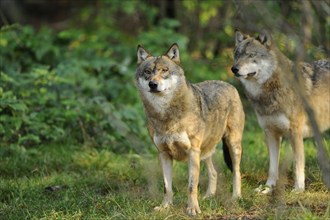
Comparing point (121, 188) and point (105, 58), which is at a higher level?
point (105, 58)

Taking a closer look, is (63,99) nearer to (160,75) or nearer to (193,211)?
(160,75)

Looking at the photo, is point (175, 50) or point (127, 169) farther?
point (127, 169)

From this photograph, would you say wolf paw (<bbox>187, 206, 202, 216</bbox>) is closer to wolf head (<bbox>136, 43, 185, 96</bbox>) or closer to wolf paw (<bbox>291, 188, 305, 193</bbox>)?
wolf head (<bbox>136, 43, 185, 96</bbox>)

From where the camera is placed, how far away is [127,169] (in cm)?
888

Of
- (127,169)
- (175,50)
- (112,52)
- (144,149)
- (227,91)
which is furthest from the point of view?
(112,52)

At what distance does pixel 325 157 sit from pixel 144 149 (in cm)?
508

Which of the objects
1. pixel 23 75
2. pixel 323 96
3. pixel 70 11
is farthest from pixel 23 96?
pixel 70 11

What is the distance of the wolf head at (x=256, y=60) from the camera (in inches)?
310

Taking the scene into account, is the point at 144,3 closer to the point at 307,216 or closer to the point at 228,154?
the point at 228,154

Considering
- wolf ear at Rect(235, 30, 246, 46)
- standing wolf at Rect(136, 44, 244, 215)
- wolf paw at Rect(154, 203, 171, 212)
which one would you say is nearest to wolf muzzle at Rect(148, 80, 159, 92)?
standing wolf at Rect(136, 44, 244, 215)

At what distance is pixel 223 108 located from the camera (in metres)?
7.53

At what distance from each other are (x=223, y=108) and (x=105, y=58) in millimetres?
6154

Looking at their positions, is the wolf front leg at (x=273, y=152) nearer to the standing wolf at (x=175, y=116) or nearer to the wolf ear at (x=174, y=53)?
the standing wolf at (x=175, y=116)

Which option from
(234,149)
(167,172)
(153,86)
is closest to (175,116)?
(153,86)
